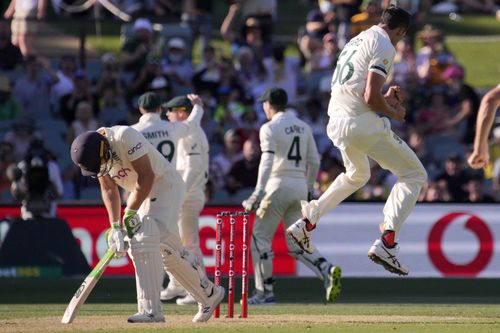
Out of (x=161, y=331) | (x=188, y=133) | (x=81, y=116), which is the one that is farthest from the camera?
(x=81, y=116)

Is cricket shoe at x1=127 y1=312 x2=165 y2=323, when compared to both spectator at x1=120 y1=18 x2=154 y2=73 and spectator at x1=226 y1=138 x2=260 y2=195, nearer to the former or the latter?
spectator at x1=226 y1=138 x2=260 y2=195

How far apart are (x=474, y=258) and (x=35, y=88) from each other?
9.15m

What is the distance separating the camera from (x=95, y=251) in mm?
18188

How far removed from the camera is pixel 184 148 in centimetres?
1523

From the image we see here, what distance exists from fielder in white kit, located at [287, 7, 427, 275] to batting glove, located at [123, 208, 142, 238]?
1996 millimetres

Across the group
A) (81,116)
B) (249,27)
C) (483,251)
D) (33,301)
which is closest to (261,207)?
(33,301)

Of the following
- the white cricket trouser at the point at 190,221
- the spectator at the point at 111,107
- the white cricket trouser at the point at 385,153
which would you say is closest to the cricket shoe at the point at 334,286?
the white cricket trouser at the point at 385,153

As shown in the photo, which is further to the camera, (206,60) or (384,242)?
(206,60)

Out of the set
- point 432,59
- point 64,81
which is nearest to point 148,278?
point 64,81

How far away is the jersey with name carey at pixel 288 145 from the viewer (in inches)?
592

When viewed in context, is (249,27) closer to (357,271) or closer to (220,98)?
(220,98)

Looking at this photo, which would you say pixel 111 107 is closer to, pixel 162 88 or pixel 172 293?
pixel 162 88

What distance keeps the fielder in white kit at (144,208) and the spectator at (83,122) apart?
10.1 meters

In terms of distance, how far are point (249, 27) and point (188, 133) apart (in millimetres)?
9257
